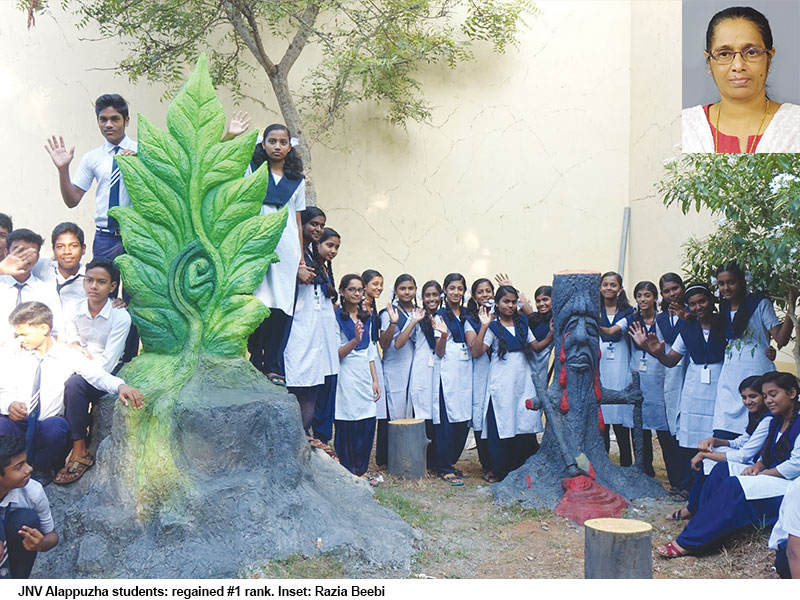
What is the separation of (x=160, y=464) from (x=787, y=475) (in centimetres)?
307

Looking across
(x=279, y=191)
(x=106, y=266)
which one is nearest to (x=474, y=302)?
(x=279, y=191)

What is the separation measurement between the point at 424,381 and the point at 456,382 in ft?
0.77

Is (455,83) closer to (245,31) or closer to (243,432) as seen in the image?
(245,31)

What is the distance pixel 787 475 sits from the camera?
4254mm

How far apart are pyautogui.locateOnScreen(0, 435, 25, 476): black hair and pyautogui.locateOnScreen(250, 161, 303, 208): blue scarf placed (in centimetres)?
203

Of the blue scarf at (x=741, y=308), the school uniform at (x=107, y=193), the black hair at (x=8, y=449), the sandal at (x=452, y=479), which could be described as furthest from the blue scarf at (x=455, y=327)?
the black hair at (x=8, y=449)

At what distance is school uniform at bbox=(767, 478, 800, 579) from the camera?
3.66m

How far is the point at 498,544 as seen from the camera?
481 centimetres

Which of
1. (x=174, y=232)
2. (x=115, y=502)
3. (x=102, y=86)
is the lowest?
(x=115, y=502)

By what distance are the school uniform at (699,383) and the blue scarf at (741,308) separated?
9 cm

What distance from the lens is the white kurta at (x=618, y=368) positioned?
606cm

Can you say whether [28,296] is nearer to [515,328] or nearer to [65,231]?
[65,231]

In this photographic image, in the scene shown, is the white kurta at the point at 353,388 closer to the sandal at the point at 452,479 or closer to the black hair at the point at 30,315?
the sandal at the point at 452,479
